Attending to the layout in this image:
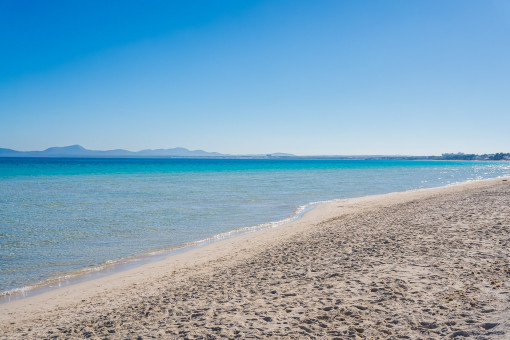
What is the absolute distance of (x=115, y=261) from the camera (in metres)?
12.8

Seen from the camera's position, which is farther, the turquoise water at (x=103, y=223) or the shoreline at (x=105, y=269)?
the turquoise water at (x=103, y=223)

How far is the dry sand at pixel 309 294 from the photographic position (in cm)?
595

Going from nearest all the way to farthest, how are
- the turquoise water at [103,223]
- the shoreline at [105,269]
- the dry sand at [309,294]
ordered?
the dry sand at [309,294] → the shoreline at [105,269] → the turquoise water at [103,223]

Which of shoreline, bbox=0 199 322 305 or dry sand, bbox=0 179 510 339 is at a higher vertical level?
dry sand, bbox=0 179 510 339

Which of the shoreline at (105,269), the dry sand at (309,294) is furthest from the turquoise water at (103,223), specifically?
the dry sand at (309,294)

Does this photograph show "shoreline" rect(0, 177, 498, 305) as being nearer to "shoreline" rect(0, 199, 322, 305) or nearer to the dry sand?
"shoreline" rect(0, 199, 322, 305)

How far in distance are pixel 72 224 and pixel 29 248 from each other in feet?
15.8

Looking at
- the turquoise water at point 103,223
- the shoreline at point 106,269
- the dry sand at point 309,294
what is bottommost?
the shoreline at point 106,269

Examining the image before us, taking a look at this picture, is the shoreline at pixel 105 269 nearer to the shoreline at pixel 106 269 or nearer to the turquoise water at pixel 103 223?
the shoreline at pixel 106 269

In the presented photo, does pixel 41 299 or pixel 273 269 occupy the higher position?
pixel 273 269

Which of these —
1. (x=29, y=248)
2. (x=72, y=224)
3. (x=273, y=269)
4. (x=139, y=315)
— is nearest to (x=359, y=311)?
(x=273, y=269)

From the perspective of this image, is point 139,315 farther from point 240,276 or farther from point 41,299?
point 41,299

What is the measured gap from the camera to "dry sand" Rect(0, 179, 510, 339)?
5.95 m

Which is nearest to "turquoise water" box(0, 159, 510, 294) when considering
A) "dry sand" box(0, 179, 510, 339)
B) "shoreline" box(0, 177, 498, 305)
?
"shoreline" box(0, 177, 498, 305)
